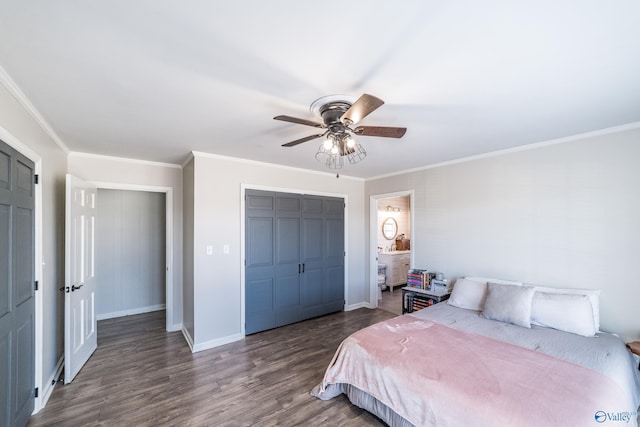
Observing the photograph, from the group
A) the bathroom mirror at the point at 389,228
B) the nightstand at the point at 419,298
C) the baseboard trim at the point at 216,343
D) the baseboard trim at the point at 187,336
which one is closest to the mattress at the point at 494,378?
the nightstand at the point at 419,298

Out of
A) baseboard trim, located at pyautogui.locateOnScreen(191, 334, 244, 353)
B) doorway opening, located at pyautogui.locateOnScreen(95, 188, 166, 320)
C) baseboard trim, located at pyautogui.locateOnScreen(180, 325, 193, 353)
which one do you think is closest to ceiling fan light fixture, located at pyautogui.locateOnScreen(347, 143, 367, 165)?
baseboard trim, located at pyautogui.locateOnScreen(191, 334, 244, 353)

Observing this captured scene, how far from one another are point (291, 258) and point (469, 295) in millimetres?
2466

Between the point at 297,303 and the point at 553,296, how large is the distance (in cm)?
318

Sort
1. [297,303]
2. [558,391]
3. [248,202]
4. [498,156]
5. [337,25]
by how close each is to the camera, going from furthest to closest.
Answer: [297,303], [248,202], [498,156], [558,391], [337,25]

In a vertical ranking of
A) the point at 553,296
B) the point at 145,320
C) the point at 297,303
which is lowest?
the point at 145,320

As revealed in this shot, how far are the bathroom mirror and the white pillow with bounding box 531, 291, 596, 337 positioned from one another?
4.23m

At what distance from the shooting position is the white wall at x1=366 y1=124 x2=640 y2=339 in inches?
101

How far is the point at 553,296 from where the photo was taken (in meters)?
2.67

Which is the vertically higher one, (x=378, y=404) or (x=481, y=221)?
(x=481, y=221)

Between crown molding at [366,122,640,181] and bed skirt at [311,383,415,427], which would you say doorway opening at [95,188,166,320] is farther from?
→ crown molding at [366,122,640,181]

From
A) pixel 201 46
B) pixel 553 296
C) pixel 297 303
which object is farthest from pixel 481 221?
pixel 201 46

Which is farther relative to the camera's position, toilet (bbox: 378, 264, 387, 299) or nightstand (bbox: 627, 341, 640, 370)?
toilet (bbox: 378, 264, 387, 299)

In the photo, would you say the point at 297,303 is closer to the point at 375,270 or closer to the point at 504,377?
the point at 375,270

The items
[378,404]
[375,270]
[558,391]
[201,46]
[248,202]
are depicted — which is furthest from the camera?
[375,270]
